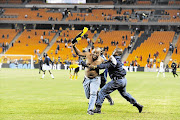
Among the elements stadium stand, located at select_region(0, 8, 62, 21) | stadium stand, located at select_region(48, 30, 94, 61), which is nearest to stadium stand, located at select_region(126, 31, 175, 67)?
stadium stand, located at select_region(48, 30, 94, 61)

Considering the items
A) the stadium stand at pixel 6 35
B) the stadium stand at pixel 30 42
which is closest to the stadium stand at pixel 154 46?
the stadium stand at pixel 30 42

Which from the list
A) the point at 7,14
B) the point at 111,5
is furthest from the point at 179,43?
the point at 7,14

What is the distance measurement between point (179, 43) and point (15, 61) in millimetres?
30710

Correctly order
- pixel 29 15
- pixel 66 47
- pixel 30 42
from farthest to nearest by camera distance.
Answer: pixel 29 15 → pixel 30 42 → pixel 66 47

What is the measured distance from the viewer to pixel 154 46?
7038cm

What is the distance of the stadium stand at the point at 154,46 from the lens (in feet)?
215

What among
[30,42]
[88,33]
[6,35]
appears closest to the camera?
[30,42]

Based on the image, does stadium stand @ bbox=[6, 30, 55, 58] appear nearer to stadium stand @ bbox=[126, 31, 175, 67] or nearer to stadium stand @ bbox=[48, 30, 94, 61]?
stadium stand @ bbox=[48, 30, 94, 61]

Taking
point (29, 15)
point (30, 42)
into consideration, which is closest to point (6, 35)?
point (30, 42)

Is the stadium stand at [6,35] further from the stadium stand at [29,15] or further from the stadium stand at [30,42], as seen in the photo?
the stadium stand at [29,15]

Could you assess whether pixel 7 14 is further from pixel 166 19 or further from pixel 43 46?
pixel 166 19

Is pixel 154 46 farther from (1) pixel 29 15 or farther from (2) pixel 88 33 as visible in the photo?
(1) pixel 29 15

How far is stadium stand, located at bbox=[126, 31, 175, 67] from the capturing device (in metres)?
65.5

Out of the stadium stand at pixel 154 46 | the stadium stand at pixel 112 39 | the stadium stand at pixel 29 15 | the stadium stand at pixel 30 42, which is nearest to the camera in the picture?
the stadium stand at pixel 154 46
